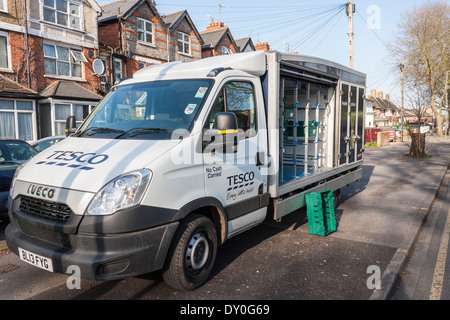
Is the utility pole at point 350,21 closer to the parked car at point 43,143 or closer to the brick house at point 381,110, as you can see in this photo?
the parked car at point 43,143

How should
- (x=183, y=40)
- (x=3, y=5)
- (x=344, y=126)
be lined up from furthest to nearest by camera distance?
(x=183, y=40) → (x=3, y=5) → (x=344, y=126)

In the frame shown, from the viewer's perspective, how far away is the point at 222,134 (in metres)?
3.69

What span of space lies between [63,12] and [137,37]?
5011mm

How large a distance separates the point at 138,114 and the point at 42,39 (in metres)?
16.6

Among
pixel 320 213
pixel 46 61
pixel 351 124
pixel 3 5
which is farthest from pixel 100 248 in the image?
pixel 46 61

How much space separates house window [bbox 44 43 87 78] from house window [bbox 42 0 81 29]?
4.60 feet

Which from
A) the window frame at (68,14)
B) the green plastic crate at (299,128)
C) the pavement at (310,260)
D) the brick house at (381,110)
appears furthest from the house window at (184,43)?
the brick house at (381,110)

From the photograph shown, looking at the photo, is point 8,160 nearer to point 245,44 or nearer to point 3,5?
point 3,5

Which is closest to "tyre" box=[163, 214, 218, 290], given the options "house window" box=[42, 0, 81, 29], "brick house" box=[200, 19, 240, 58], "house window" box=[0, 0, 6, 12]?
"house window" box=[0, 0, 6, 12]

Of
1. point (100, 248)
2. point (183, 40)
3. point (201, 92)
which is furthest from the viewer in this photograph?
point (183, 40)

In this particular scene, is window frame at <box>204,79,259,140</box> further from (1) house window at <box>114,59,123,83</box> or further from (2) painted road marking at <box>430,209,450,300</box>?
(1) house window at <box>114,59,123,83</box>

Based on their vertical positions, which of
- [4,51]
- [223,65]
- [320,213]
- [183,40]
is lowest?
[320,213]

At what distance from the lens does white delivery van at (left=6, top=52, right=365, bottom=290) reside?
2920 millimetres

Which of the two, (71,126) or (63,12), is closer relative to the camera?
(71,126)
